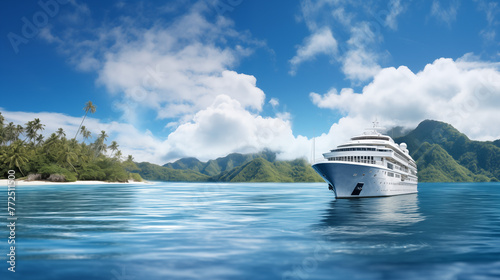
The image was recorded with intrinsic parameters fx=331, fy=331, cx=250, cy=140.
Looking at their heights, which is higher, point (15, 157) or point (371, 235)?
point (15, 157)

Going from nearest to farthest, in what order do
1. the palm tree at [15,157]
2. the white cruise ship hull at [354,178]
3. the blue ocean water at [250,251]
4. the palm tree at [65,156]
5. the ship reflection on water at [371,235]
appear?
the blue ocean water at [250,251] → the ship reflection on water at [371,235] → the white cruise ship hull at [354,178] → the palm tree at [15,157] → the palm tree at [65,156]

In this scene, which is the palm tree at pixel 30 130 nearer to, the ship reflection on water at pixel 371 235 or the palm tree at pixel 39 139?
the palm tree at pixel 39 139

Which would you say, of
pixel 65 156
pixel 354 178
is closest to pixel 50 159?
pixel 65 156

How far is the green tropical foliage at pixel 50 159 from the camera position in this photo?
12619 centimetres

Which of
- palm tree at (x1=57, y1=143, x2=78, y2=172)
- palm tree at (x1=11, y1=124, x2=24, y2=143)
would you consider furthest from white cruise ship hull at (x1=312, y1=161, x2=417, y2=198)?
palm tree at (x1=11, y1=124, x2=24, y2=143)

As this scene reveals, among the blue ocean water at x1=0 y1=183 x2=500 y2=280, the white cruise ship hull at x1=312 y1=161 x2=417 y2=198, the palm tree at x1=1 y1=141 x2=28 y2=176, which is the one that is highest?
the palm tree at x1=1 y1=141 x2=28 y2=176

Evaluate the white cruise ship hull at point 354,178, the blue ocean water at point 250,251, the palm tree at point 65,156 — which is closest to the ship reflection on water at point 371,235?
the blue ocean water at point 250,251

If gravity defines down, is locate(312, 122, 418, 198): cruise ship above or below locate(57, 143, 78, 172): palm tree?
below

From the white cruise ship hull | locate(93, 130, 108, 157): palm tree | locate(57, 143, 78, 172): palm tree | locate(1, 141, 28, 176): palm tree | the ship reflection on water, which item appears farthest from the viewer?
locate(93, 130, 108, 157): palm tree

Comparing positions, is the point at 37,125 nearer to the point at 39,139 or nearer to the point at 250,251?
the point at 39,139

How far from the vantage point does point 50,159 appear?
460 feet

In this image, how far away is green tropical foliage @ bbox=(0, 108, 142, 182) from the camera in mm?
126188

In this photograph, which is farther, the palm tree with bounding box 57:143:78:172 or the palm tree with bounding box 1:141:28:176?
the palm tree with bounding box 57:143:78:172

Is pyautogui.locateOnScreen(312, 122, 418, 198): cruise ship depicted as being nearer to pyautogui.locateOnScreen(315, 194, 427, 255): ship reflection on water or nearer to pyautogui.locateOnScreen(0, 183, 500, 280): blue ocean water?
pyautogui.locateOnScreen(315, 194, 427, 255): ship reflection on water
